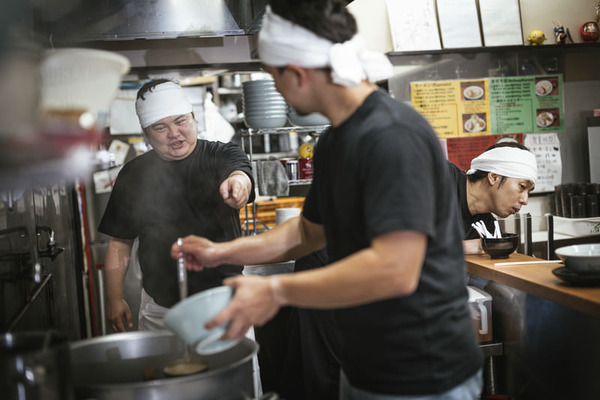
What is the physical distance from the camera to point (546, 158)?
5.17 m

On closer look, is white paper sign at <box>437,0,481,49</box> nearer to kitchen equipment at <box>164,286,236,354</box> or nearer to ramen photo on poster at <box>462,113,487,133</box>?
ramen photo on poster at <box>462,113,487,133</box>

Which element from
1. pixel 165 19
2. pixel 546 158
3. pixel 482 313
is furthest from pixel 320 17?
pixel 546 158

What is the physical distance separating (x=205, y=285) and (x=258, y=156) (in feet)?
11.0

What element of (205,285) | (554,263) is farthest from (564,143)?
(205,285)

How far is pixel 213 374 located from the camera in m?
1.21

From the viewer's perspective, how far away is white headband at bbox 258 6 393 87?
54.4 inches

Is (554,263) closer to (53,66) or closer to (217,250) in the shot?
(217,250)

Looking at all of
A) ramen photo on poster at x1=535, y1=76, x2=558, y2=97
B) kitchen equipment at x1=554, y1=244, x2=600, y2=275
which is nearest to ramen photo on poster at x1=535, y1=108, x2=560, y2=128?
ramen photo on poster at x1=535, y1=76, x2=558, y2=97

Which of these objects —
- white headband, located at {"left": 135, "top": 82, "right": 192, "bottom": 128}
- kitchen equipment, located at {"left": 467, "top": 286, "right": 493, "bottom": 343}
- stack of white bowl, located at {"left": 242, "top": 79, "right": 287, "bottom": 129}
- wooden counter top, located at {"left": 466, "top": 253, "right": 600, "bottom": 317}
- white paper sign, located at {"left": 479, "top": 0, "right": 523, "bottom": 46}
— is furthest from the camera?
white paper sign, located at {"left": 479, "top": 0, "right": 523, "bottom": 46}

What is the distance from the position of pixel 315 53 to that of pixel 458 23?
13.0 feet

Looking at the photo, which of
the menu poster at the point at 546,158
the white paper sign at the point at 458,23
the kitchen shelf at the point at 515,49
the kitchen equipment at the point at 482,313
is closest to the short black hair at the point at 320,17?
the kitchen equipment at the point at 482,313

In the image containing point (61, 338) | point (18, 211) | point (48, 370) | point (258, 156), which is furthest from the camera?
point (258, 156)

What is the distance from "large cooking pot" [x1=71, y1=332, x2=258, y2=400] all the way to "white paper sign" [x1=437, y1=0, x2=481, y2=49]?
4074 mm

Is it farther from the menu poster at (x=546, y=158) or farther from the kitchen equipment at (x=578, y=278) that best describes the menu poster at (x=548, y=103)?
the kitchen equipment at (x=578, y=278)
